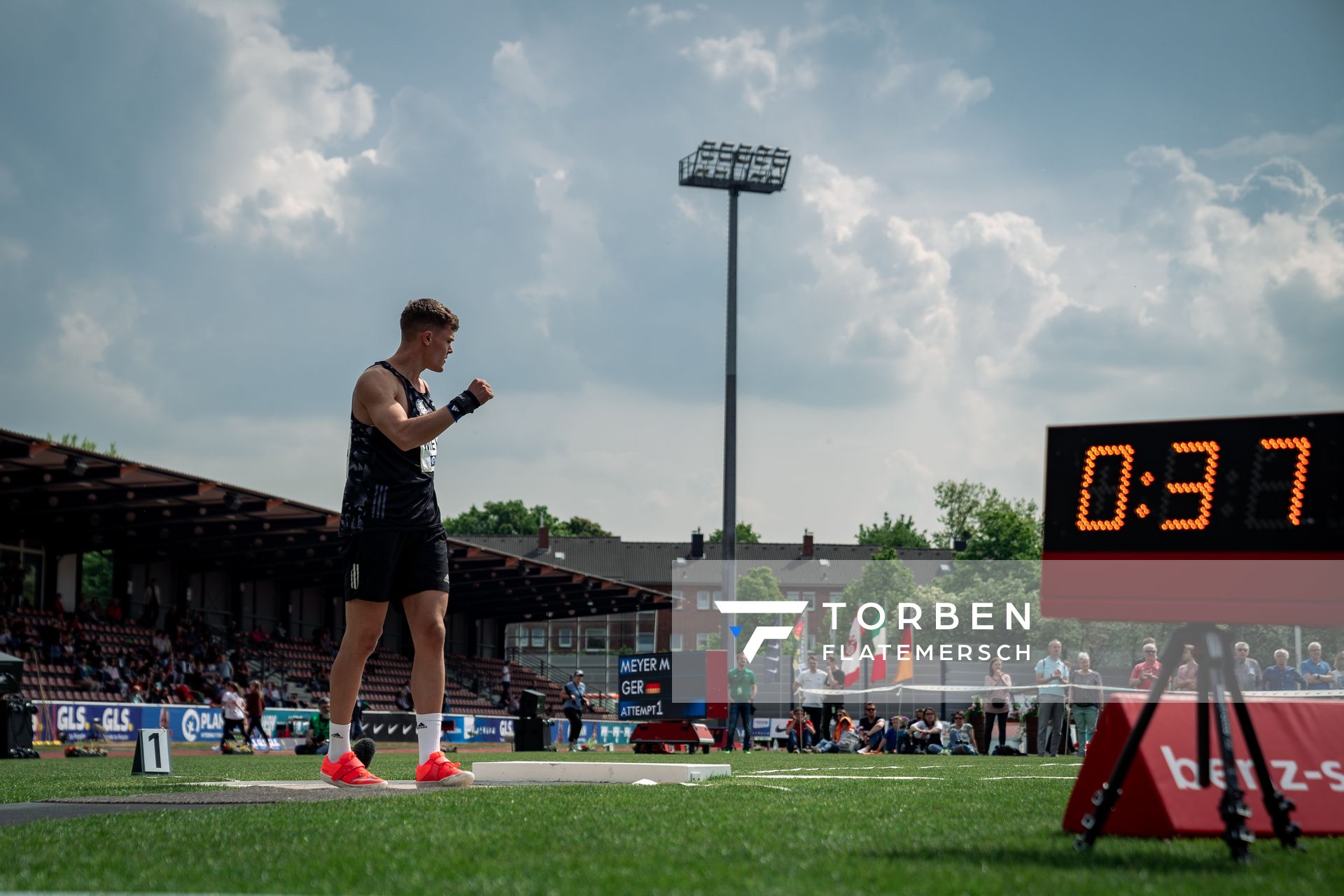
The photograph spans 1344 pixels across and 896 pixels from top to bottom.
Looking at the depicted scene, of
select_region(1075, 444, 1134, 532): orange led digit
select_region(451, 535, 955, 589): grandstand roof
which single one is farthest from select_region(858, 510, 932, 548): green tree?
select_region(1075, 444, 1134, 532): orange led digit

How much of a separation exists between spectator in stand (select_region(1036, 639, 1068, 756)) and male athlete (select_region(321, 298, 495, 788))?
14.9 m

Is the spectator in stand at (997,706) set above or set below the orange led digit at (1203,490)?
below

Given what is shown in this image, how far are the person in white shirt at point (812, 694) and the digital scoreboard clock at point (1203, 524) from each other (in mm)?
22282

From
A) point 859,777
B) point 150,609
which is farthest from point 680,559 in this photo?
point 859,777

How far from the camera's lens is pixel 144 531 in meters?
37.6

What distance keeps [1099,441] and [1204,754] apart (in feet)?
3.39

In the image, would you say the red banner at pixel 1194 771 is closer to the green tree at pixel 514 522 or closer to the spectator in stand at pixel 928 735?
the spectator in stand at pixel 928 735

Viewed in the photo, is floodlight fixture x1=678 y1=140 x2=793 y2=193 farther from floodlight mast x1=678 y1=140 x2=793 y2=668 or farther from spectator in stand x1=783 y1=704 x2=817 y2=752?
spectator in stand x1=783 y1=704 x2=817 y2=752

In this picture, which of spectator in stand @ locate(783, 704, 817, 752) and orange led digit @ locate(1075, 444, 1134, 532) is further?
spectator in stand @ locate(783, 704, 817, 752)

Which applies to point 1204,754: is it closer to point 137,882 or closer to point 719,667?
point 137,882

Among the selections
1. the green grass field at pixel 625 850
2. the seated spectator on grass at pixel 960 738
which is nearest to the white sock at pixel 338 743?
the green grass field at pixel 625 850

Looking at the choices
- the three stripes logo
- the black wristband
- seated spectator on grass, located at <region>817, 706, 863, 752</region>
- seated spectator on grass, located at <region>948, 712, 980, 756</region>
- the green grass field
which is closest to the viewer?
the green grass field

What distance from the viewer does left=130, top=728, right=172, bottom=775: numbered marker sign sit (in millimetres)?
11562

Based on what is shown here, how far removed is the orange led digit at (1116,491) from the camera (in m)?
4.23
